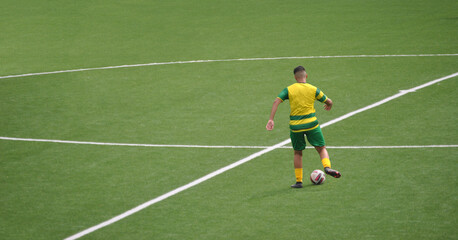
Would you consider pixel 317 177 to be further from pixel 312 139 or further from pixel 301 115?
pixel 301 115

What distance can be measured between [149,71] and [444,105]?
8.76 meters

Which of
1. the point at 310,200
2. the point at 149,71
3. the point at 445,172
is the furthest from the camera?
the point at 149,71

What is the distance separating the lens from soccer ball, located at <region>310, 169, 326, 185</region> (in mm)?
10742

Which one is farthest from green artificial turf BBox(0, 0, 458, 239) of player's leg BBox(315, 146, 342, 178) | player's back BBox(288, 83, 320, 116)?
player's back BBox(288, 83, 320, 116)

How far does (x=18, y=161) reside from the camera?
12.8 m

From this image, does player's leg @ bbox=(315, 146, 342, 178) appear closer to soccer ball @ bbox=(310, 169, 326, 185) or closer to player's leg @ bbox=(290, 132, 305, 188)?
soccer ball @ bbox=(310, 169, 326, 185)

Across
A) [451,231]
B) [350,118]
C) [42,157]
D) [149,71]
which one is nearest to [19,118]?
[42,157]

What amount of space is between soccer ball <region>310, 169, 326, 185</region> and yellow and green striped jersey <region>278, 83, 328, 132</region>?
68 centimetres

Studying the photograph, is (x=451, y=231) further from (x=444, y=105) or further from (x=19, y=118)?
(x=19, y=118)

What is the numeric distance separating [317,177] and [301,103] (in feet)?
3.76

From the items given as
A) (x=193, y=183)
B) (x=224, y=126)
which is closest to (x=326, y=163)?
(x=193, y=183)

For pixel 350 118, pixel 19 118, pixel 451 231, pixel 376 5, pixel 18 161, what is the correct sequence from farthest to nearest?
1. pixel 376 5
2. pixel 19 118
3. pixel 350 118
4. pixel 18 161
5. pixel 451 231

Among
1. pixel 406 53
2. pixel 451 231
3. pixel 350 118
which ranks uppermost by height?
pixel 406 53

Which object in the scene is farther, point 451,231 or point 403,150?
point 403,150
